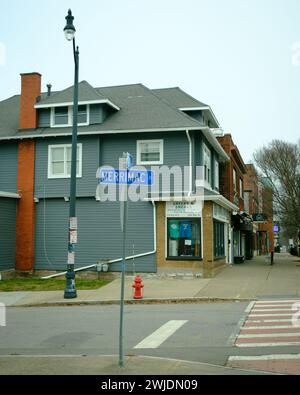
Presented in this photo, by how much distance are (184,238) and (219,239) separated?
12.1 feet

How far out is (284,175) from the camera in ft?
107

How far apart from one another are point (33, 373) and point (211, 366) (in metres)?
2.58

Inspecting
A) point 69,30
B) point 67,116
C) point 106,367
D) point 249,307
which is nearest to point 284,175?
point 67,116

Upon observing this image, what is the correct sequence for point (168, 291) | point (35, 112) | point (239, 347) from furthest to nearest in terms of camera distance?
point (35, 112), point (168, 291), point (239, 347)

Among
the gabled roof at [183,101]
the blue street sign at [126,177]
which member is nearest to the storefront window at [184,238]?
the gabled roof at [183,101]

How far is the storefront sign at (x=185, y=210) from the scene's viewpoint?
21.3m

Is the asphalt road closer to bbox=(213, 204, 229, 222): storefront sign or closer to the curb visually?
the curb

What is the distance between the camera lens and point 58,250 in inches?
912

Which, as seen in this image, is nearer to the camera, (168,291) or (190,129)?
(168,291)

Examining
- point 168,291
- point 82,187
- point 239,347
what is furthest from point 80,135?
point 239,347

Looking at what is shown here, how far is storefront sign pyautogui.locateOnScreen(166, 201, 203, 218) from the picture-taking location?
21344mm

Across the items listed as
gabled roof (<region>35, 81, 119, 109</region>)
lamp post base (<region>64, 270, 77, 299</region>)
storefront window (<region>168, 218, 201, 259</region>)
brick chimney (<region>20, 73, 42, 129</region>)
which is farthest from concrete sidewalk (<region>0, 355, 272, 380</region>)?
brick chimney (<region>20, 73, 42, 129</region>)

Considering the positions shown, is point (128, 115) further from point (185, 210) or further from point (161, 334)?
point (161, 334)
